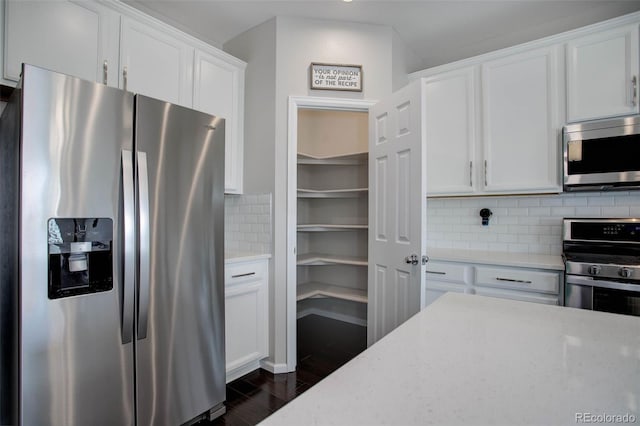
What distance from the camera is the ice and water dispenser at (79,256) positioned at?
119 cm

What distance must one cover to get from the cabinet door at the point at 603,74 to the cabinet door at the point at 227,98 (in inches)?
94.6

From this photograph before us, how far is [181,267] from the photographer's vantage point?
1.58 m

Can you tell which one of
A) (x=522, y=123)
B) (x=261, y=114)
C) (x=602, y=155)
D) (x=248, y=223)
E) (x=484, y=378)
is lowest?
(x=484, y=378)

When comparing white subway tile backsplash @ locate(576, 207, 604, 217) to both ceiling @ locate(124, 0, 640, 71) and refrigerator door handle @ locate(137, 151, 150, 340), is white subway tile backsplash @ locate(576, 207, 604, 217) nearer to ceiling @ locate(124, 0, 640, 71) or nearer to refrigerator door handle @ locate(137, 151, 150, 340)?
ceiling @ locate(124, 0, 640, 71)

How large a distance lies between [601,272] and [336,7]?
2442 millimetres

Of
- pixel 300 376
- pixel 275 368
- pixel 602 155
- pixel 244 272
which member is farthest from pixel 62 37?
pixel 602 155

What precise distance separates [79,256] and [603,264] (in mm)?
2713

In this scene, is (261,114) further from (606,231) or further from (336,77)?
(606,231)

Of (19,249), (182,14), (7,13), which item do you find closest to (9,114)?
(7,13)

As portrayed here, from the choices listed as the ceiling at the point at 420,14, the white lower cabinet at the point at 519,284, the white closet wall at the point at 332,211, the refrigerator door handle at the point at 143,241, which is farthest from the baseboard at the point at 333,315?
the ceiling at the point at 420,14

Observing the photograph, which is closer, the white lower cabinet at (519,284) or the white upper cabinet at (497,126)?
the white lower cabinet at (519,284)

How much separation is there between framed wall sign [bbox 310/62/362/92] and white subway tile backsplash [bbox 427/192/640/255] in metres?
1.32

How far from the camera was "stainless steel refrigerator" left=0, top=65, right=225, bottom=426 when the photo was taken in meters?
1.15

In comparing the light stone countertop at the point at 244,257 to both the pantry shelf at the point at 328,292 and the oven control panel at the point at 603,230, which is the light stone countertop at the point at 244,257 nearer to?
the pantry shelf at the point at 328,292
